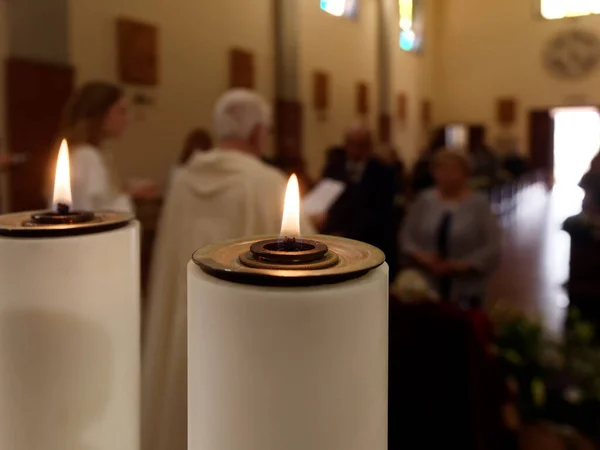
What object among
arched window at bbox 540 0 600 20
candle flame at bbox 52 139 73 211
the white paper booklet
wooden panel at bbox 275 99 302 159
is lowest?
the white paper booklet

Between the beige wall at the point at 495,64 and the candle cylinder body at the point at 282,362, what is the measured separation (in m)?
19.3

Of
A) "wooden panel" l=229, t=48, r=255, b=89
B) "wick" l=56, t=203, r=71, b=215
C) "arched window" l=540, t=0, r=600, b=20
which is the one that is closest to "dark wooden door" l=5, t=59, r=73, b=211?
"wooden panel" l=229, t=48, r=255, b=89

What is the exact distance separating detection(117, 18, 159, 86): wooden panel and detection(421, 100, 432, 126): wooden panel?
42.5 ft

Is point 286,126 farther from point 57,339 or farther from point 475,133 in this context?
point 475,133

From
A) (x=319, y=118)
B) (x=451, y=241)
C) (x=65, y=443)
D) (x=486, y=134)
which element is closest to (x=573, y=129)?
(x=486, y=134)

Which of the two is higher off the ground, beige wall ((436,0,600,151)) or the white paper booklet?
beige wall ((436,0,600,151))

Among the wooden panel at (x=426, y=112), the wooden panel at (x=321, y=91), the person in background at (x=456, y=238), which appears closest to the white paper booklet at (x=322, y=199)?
the person in background at (x=456, y=238)

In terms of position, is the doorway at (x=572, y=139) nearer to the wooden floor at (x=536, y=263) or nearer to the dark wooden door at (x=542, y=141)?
the dark wooden door at (x=542, y=141)

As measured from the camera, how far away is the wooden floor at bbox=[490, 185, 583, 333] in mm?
7117

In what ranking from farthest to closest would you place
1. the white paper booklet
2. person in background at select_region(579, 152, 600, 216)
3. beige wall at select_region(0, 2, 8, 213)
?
1. person in background at select_region(579, 152, 600, 216)
2. beige wall at select_region(0, 2, 8, 213)
3. the white paper booklet

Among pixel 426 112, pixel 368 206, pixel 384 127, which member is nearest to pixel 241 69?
pixel 368 206

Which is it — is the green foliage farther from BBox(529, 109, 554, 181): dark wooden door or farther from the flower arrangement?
BBox(529, 109, 554, 181): dark wooden door

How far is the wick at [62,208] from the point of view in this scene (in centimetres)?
68

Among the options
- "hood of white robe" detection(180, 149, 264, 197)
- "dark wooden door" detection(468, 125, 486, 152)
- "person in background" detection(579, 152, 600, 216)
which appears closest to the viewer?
"hood of white robe" detection(180, 149, 264, 197)
